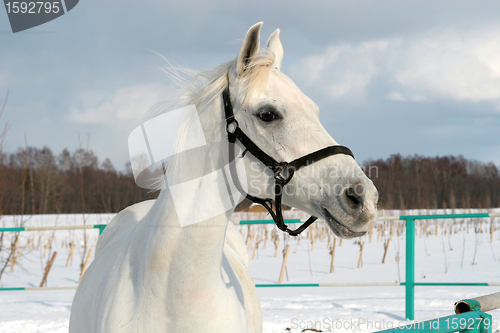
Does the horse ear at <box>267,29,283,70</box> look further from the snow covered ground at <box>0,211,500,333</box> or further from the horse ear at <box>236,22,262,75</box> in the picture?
the snow covered ground at <box>0,211,500,333</box>

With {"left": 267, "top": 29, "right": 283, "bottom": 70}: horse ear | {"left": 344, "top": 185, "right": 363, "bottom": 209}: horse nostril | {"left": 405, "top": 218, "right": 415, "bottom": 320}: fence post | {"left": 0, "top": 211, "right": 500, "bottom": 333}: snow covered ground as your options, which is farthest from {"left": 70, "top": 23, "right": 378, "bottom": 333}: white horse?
{"left": 405, "top": 218, "right": 415, "bottom": 320}: fence post

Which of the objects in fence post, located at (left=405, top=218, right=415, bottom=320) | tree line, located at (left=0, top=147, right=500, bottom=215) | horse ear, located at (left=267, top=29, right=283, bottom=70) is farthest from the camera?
tree line, located at (left=0, top=147, right=500, bottom=215)

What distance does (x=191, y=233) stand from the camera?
139cm

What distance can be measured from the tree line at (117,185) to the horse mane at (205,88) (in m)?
0.85

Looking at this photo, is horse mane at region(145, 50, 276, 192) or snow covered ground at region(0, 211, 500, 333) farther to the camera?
snow covered ground at region(0, 211, 500, 333)

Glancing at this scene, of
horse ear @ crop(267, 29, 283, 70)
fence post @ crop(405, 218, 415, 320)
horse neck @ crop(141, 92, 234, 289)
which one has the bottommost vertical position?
fence post @ crop(405, 218, 415, 320)

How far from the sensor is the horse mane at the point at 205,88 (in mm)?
1447

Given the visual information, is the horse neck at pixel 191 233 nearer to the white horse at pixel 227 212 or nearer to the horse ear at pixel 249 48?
the white horse at pixel 227 212

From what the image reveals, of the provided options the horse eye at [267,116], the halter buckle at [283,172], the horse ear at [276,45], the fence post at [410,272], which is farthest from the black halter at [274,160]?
the fence post at [410,272]

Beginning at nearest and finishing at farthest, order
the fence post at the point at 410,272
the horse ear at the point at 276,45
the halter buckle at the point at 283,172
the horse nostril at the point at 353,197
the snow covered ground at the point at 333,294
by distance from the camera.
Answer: the horse nostril at the point at 353,197, the halter buckle at the point at 283,172, the horse ear at the point at 276,45, the snow covered ground at the point at 333,294, the fence post at the point at 410,272

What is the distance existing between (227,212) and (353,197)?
0.52m

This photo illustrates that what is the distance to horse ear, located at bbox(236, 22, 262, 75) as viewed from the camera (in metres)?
1.42

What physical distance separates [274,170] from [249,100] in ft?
0.99

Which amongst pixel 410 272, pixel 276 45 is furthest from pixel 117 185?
pixel 276 45
